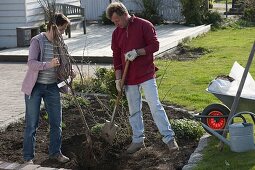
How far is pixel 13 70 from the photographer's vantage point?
40.4ft

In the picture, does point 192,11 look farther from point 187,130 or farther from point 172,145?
point 172,145

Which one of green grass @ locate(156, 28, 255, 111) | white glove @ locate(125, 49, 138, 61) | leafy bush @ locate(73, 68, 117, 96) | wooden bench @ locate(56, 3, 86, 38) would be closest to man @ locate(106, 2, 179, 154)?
white glove @ locate(125, 49, 138, 61)

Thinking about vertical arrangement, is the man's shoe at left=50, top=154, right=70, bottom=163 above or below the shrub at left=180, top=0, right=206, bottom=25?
below

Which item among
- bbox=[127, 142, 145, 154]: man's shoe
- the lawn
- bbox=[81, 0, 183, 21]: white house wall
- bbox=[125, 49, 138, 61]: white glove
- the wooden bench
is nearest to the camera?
the lawn

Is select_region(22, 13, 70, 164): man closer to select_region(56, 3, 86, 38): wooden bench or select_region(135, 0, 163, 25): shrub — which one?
select_region(56, 3, 86, 38): wooden bench

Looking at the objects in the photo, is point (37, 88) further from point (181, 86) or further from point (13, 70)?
point (13, 70)

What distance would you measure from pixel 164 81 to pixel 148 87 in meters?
4.14

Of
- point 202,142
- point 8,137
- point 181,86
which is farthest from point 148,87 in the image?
point 181,86

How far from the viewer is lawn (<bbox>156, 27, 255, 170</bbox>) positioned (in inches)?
217

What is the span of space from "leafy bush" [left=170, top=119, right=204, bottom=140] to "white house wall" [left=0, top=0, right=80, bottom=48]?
1011 centimetres

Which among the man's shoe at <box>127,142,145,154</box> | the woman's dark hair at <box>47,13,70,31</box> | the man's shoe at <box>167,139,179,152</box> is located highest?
the woman's dark hair at <box>47,13,70,31</box>

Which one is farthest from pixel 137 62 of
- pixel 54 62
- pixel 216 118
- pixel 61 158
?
pixel 61 158

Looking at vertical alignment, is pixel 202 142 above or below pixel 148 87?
below

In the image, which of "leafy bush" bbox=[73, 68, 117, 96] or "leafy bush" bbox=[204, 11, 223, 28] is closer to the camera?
"leafy bush" bbox=[73, 68, 117, 96]
